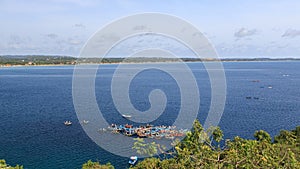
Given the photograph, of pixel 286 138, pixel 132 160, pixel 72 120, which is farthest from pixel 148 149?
pixel 72 120

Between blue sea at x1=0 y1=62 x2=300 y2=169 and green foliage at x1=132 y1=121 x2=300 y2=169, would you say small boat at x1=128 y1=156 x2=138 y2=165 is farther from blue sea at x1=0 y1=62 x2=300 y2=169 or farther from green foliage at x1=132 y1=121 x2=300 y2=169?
green foliage at x1=132 y1=121 x2=300 y2=169

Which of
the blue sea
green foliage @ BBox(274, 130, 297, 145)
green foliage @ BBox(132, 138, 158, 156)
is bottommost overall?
the blue sea

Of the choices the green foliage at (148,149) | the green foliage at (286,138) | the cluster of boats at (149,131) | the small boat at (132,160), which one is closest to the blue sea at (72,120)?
the small boat at (132,160)

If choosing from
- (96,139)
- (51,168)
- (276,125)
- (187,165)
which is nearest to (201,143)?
(187,165)

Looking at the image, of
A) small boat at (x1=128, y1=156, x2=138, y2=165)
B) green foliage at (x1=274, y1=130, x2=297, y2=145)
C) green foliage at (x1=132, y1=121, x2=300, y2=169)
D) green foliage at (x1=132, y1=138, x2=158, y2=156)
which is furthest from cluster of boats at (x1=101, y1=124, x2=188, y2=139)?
green foliage at (x1=132, y1=121, x2=300, y2=169)

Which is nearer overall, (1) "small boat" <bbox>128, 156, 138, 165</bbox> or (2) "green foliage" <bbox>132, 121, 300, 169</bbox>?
(2) "green foliage" <bbox>132, 121, 300, 169</bbox>

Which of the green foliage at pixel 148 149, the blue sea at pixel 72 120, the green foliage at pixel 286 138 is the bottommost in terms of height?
the blue sea at pixel 72 120

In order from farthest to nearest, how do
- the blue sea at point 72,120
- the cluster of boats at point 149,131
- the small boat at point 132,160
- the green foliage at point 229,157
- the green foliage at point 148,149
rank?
1. the cluster of boats at point 149,131
2. the blue sea at point 72,120
3. the small boat at point 132,160
4. the green foliage at point 148,149
5. the green foliage at point 229,157

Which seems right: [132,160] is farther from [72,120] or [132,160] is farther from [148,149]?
[72,120]

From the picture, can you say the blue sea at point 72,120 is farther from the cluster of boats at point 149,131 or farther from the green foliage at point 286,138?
the green foliage at point 286,138
